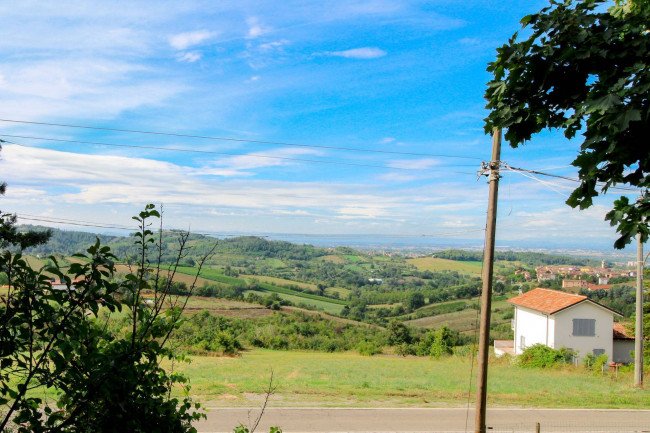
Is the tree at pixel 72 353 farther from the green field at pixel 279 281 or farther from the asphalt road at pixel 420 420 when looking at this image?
the green field at pixel 279 281

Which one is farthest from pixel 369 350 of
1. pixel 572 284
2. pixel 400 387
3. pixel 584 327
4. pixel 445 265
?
pixel 445 265

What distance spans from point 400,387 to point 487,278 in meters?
9.13

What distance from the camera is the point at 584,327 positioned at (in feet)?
98.5

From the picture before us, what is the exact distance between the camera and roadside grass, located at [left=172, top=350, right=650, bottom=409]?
1439cm

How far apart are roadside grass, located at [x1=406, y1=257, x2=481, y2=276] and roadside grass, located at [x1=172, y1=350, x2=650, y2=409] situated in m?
76.2

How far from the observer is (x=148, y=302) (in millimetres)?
2883

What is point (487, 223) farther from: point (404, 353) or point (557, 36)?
point (404, 353)

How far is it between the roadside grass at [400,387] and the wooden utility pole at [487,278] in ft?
19.5

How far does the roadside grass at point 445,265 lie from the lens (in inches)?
3760

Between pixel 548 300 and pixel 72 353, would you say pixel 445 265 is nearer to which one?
pixel 548 300

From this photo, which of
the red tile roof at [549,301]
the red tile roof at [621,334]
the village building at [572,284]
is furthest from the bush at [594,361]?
the village building at [572,284]

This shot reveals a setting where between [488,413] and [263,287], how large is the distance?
58599mm

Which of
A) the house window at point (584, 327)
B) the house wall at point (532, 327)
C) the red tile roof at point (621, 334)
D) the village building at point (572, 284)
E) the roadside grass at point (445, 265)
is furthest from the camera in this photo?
the roadside grass at point (445, 265)

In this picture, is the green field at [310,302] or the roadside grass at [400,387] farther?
the green field at [310,302]
